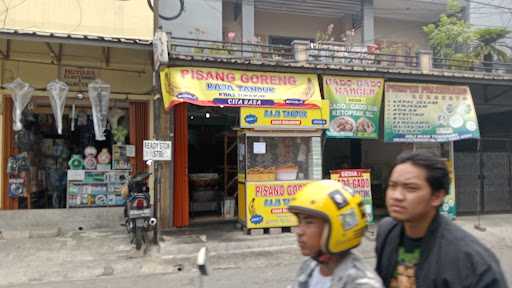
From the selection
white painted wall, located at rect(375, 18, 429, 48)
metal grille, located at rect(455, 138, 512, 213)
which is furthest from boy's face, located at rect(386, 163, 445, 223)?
white painted wall, located at rect(375, 18, 429, 48)

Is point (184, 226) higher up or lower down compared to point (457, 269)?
lower down

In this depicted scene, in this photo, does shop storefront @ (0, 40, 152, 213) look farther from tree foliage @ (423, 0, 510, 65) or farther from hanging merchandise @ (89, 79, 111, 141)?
tree foliage @ (423, 0, 510, 65)

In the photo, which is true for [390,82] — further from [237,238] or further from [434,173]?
[434,173]

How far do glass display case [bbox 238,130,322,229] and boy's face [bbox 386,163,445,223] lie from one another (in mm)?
7791

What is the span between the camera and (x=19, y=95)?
9.41 metres

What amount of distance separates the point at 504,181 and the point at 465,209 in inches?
60.7

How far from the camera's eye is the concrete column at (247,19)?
50.2 feet

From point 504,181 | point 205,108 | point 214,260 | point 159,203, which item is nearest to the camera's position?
point 214,260

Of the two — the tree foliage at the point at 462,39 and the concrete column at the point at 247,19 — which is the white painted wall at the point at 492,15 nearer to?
the tree foliage at the point at 462,39

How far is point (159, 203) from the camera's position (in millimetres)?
9172

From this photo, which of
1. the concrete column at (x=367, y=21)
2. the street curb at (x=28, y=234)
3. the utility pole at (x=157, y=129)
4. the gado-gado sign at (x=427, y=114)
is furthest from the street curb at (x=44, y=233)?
the concrete column at (x=367, y=21)

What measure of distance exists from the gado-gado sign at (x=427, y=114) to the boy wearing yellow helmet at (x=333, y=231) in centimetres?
892

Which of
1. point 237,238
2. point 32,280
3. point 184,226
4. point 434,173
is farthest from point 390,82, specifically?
point 434,173

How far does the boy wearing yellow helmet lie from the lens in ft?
6.01
